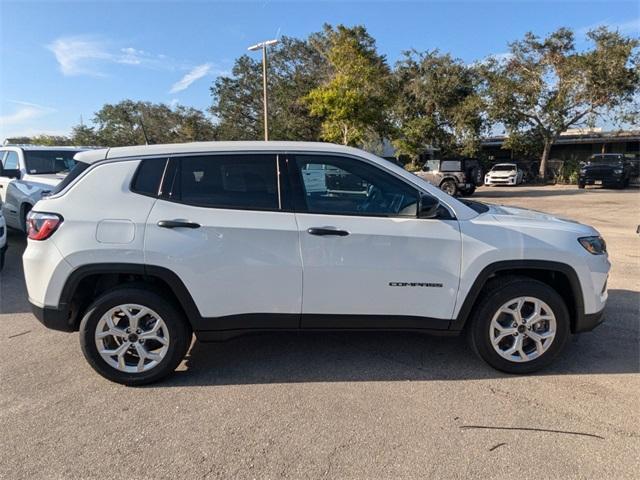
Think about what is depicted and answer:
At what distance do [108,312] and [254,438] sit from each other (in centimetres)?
147

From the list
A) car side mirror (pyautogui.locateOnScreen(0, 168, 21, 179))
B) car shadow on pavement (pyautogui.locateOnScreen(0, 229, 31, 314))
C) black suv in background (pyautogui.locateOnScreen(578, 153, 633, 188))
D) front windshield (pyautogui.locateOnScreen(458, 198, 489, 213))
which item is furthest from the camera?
black suv in background (pyautogui.locateOnScreen(578, 153, 633, 188))

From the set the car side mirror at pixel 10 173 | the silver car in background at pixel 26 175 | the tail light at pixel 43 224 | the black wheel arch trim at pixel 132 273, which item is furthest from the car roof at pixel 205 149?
the car side mirror at pixel 10 173

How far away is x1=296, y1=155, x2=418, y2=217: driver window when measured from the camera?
335cm

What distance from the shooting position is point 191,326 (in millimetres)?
3393

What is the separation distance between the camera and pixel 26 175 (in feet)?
27.7

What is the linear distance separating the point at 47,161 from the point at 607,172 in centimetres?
2630

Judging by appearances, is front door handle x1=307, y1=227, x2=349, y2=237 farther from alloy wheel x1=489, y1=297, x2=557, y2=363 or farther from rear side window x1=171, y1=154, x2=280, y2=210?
alloy wheel x1=489, y1=297, x2=557, y2=363

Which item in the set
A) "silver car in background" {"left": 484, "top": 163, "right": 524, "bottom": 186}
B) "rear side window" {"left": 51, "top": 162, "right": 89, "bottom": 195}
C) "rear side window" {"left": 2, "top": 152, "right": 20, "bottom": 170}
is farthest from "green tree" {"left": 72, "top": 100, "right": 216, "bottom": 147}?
"rear side window" {"left": 51, "top": 162, "right": 89, "bottom": 195}

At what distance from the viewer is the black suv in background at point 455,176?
20.6 metres

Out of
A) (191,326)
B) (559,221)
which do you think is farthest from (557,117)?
(191,326)

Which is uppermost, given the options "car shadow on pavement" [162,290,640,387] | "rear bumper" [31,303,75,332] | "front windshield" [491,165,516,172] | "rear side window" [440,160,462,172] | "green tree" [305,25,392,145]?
"green tree" [305,25,392,145]

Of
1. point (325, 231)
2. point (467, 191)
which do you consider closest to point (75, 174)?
point (325, 231)

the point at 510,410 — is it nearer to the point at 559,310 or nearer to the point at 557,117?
the point at 559,310

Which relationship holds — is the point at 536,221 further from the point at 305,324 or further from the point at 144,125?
the point at 144,125
